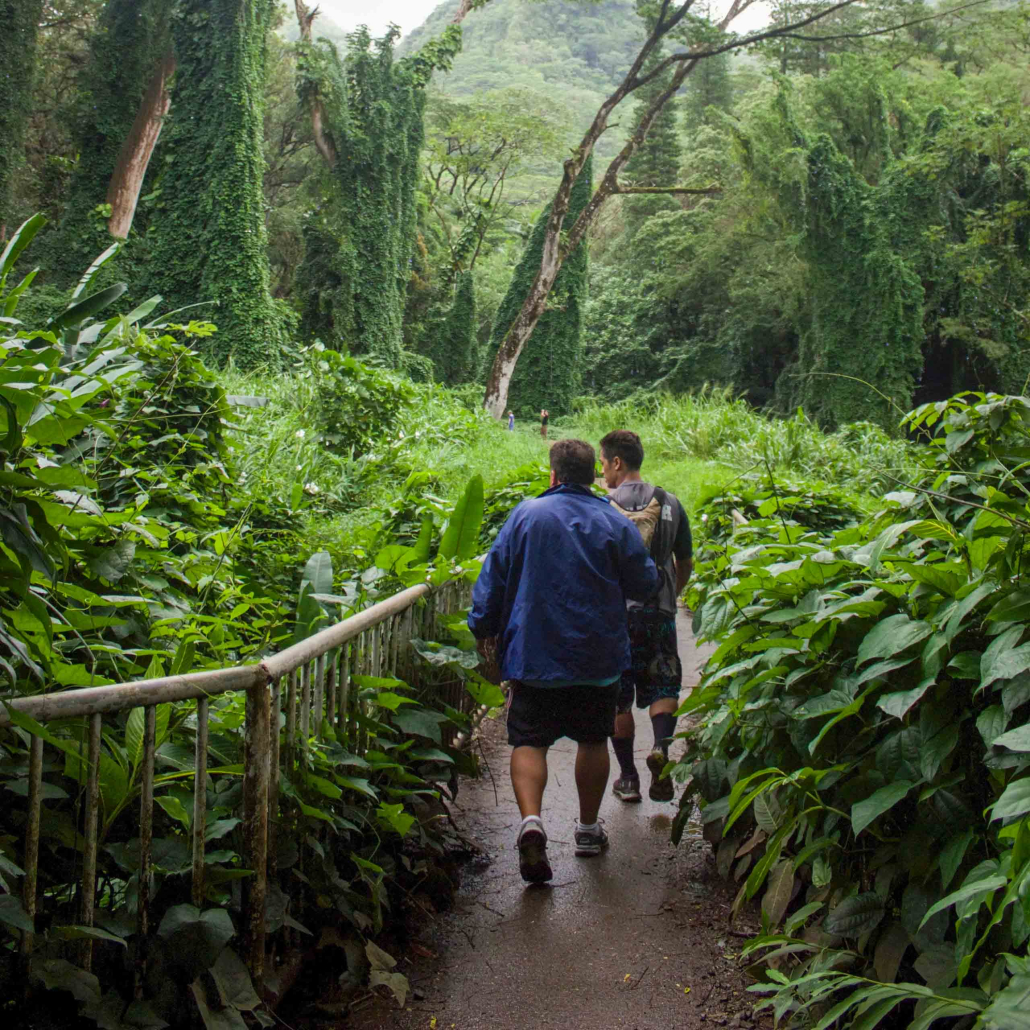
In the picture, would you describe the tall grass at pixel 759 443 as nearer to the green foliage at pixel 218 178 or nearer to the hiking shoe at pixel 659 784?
the hiking shoe at pixel 659 784

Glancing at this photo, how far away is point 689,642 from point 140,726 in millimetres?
6385

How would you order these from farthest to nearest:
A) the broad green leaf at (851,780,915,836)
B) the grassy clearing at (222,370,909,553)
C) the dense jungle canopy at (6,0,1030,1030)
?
the grassy clearing at (222,370,909,553)
the broad green leaf at (851,780,915,836)
the dense jungle canopy at (6,0,1030,1030)

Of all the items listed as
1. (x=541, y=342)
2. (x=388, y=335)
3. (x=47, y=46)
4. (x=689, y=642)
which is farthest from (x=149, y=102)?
(x=689, y=642)

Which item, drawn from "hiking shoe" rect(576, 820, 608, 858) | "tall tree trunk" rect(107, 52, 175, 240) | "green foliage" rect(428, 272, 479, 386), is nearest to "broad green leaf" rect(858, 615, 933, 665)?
"hiking shoe" rect(576, 820, 608, 858)

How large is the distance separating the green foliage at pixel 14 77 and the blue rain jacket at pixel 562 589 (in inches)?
798

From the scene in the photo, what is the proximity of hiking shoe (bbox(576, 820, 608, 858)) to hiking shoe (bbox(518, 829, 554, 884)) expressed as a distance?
0.42 metres

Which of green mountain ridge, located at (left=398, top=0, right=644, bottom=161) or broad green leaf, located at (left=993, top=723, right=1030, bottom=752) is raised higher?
green mountain ridge, located at (left=398, top=0, right=644, bottom=161)

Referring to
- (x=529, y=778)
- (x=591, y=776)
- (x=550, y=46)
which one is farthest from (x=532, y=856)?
(x=550, y=46)

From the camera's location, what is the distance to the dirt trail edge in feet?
9.55

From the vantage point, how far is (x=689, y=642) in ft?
27.0

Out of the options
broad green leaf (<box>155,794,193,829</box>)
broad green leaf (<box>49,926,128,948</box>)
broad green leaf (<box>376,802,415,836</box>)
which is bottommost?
broad green leaf (<box>376,802,415,836</box>)

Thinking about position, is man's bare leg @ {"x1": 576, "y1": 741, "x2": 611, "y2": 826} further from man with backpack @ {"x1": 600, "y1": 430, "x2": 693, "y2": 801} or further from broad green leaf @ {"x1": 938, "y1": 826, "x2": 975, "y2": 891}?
broad green leaf @ {"x1": 938, "y1": 826, "x2": 975, "y2": 891}

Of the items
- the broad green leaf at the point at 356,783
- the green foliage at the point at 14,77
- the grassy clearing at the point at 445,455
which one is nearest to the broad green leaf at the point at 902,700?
the grassy clearing at the point at 445,455

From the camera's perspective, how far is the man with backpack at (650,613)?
485cm
